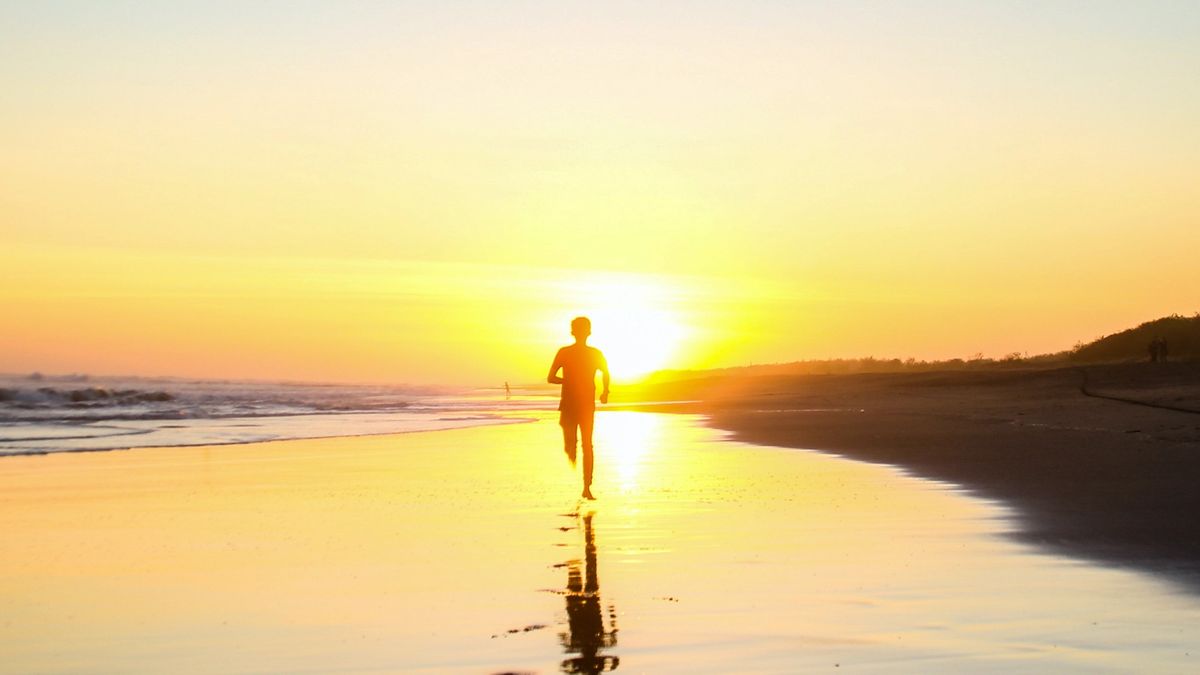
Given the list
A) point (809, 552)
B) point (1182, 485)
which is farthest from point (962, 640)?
point (1182, 485)

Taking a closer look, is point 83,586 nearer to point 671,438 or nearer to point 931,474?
point 931,474

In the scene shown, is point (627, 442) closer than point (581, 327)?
No

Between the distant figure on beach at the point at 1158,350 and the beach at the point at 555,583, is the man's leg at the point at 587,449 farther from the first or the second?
the distant figure on beach at the point at 1158,350

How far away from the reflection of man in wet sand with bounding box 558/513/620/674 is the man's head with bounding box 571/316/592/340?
5.98 m

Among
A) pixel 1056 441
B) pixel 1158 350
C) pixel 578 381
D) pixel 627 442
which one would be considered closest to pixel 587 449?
pixel 578 381

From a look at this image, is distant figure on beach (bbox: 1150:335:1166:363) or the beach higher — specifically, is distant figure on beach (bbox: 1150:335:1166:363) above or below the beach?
above

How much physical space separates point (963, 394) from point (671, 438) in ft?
52.8

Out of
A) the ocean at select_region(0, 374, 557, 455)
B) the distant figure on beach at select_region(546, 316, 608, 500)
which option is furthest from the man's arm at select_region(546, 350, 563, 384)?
the ocean at select_region(0, 374, 557, 455)

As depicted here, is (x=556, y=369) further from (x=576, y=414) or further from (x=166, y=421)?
(x=166, y=421)

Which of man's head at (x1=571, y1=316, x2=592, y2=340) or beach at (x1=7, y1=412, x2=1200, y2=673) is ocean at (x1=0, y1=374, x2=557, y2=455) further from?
man's head at (x1=571, y1=316, x2=592, y2=340)

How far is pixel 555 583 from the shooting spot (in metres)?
8.09

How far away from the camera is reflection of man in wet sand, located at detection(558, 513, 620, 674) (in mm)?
5840

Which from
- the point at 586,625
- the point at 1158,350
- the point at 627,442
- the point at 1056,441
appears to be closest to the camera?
the point at 586,625

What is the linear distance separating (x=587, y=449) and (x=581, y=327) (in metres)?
1.62
